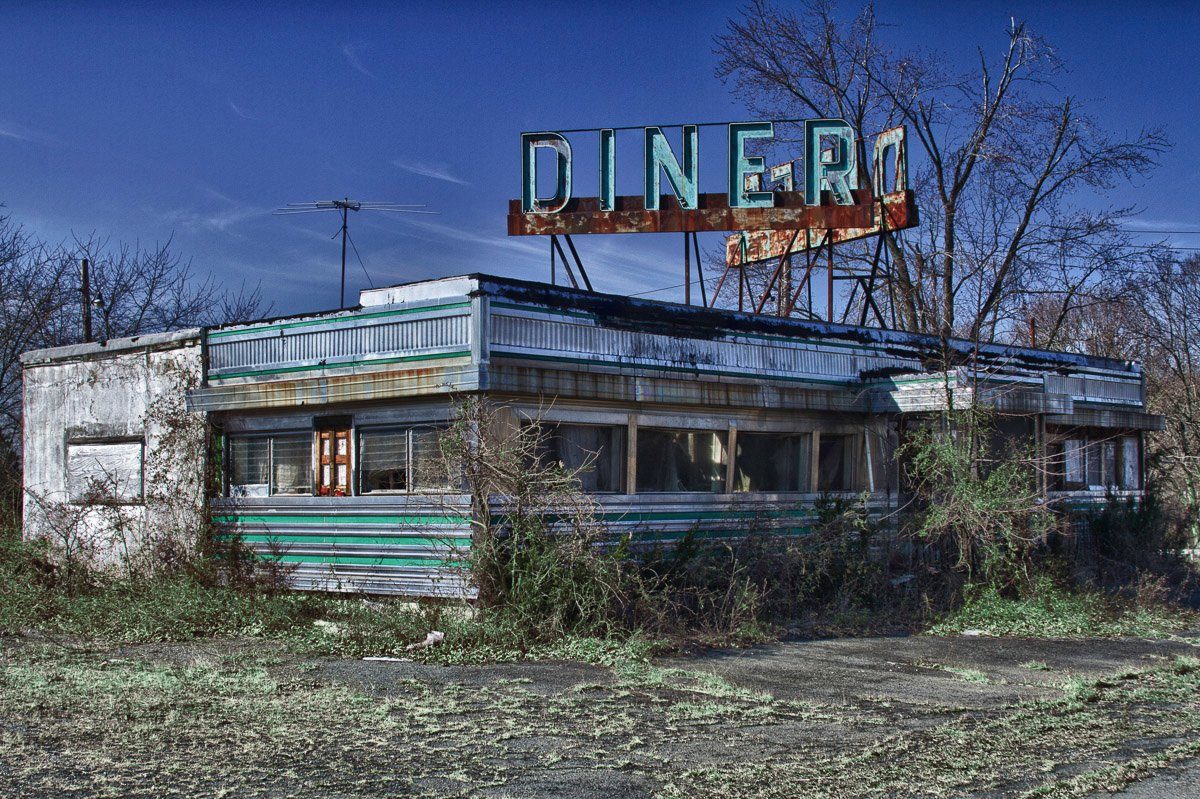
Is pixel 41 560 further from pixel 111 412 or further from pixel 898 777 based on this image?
pixel 898 777

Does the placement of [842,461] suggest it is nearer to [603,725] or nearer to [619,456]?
[619,456]

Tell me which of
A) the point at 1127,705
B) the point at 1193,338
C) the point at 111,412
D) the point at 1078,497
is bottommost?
the point at 1127,705

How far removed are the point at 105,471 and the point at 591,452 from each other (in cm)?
635

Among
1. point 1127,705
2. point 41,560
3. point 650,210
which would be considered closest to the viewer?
point 1127,705

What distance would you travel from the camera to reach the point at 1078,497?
17172 mm

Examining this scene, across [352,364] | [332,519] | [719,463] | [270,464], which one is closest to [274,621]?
[332,519]

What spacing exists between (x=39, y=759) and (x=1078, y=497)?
49.4ft

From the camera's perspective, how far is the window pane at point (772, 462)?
13.5m

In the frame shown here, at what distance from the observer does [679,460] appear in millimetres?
12812

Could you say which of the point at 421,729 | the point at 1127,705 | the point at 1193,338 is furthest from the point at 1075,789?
the point at 1193,338

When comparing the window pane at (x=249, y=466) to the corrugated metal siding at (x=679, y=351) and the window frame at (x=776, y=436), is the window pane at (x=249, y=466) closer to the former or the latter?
the corrugated metal siding at (x=679, y=351)

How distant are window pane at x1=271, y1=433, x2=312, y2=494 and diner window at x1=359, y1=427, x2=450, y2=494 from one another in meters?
0.86

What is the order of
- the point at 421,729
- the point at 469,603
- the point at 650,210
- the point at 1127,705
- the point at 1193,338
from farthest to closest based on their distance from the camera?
the point at 1193,338, the point at 650,210, the point at 469,603, the point at 1127,705, the point at 421,729

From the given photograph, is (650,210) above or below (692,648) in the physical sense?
above
